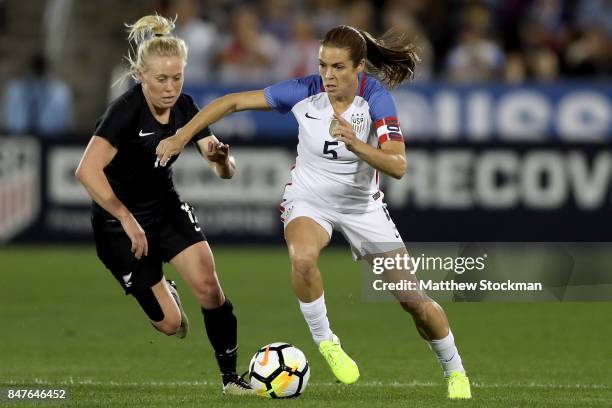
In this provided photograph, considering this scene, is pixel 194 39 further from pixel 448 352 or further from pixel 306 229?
pixel 448 352

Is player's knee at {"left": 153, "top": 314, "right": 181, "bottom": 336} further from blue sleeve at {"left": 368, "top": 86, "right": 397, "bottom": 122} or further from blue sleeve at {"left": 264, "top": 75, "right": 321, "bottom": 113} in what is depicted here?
blue sleeve at {"left": 368, "top": 86, "right": 397, "bottom": 122}

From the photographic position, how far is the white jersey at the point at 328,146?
770 centimetres

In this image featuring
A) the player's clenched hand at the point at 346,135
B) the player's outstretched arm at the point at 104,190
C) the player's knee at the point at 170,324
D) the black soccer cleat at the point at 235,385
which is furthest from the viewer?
the player's knee at the point at 170,324

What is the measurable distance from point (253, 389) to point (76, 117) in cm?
1225

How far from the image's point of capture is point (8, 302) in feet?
41.1

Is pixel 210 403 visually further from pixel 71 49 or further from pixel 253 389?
pixel 71 49

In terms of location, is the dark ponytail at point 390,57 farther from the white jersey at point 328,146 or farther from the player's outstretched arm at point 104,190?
the player's outstretched arm at point 104,190

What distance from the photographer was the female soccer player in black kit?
300 inches

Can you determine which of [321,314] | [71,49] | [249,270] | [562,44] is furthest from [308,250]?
[71,49]

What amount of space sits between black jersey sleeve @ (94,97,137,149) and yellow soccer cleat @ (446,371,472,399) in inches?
91.8

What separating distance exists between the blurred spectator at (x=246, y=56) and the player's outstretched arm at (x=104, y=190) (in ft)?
31.9

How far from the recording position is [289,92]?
7754 millimetres

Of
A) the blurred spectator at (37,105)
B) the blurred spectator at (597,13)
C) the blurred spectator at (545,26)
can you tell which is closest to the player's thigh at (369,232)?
the blurred spectator at (37,105)

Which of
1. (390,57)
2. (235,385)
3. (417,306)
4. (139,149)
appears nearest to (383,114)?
(390,57)
